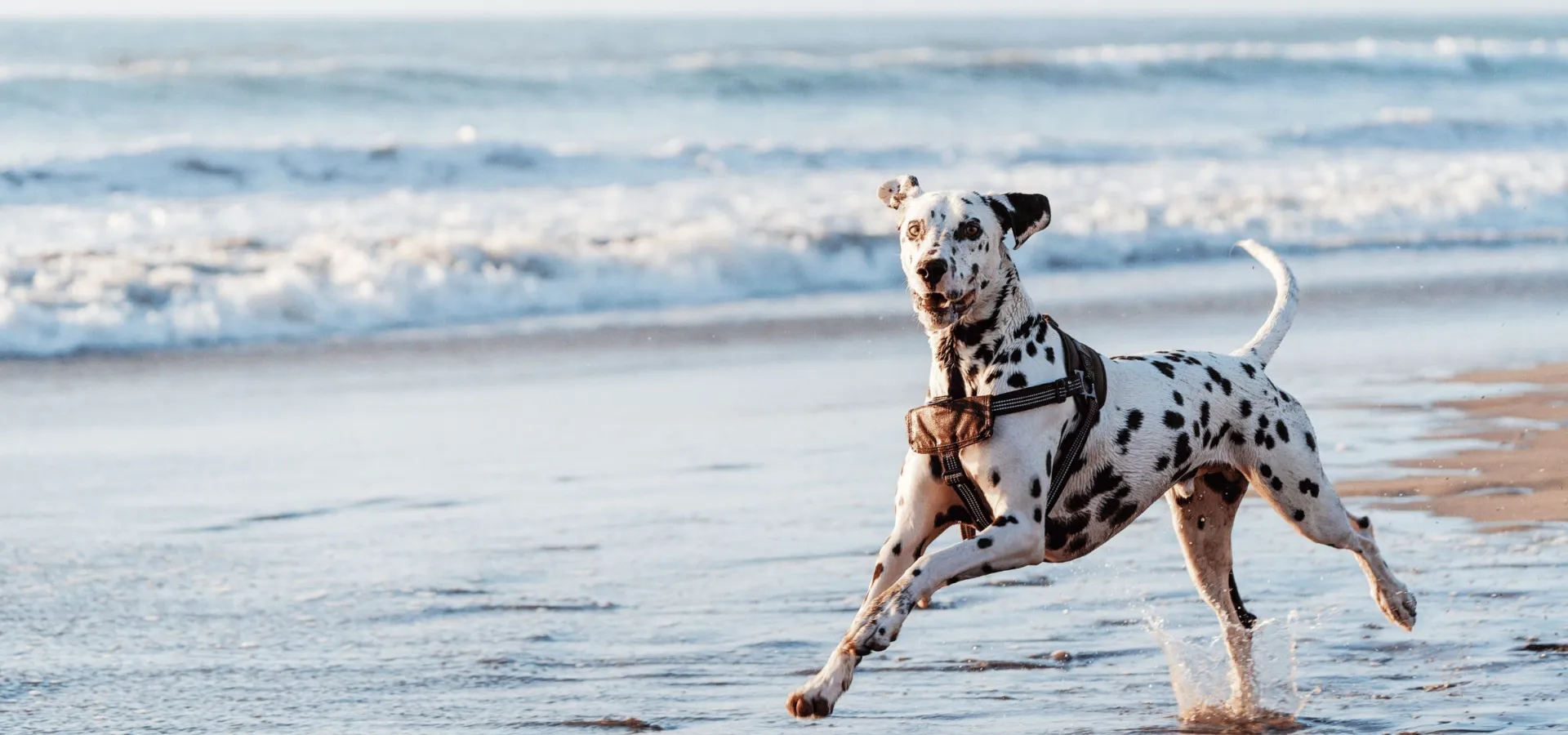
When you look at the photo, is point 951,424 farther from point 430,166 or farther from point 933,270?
point 430,166

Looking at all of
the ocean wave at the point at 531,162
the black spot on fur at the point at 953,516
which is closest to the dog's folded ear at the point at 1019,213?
the black spot on fur at the point at 953,516

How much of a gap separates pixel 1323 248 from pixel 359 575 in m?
11.5

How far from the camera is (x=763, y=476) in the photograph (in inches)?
340

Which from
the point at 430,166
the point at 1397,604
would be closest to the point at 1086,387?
the point at 1397,604

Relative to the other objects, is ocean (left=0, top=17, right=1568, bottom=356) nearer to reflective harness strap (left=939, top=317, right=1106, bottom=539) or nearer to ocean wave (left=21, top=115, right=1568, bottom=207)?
ocean wave (left=21, top=115, right=1568, bottom=207)

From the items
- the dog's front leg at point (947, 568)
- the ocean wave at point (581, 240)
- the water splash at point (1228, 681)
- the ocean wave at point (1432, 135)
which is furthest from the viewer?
the ocean wave at point (1432, 135)

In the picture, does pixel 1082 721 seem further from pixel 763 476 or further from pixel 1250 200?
pixel 1250 200

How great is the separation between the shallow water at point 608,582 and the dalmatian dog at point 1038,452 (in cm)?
50

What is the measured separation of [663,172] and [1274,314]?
17.3 meters

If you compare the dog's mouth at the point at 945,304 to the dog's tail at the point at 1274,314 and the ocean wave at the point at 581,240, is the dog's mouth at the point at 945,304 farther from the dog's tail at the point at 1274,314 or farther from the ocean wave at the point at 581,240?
the ocean wave at the point at 581,240

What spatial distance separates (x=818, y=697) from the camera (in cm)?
442

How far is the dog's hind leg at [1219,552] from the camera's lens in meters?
5.73

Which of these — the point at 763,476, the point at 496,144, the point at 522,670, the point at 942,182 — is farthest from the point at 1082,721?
the point at 496,144


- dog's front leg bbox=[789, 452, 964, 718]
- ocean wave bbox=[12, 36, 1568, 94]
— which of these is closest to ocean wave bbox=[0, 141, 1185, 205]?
ocean wave bbox=[12, 36, 1568, 94]
